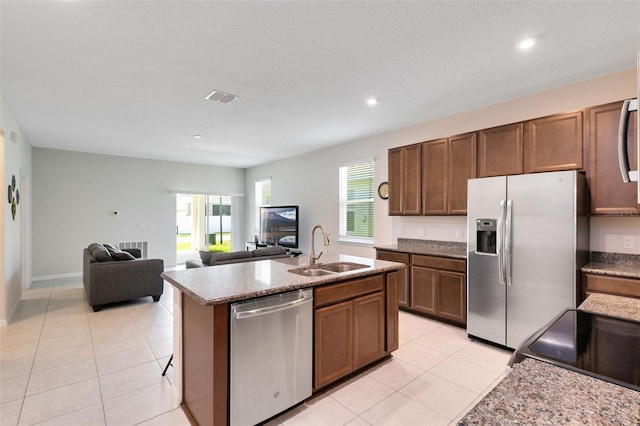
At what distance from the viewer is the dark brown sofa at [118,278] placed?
168 inches

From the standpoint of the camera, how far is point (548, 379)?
0.84m

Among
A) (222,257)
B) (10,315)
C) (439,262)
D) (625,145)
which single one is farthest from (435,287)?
(10,315)

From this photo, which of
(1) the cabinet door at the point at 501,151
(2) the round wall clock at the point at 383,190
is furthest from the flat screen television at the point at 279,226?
(1) the cabinet door at the point at 501,151

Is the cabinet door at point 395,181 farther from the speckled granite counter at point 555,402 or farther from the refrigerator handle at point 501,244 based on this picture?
the speckled granite counter at point 555,402

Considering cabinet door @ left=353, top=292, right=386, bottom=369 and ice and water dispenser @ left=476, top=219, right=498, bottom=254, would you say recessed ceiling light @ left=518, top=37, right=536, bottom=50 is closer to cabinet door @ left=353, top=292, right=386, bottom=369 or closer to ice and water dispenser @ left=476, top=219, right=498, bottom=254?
ice and water dispenser @ left=476, top=219, right=498, bottom=254

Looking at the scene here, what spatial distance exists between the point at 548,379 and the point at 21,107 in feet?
18.5

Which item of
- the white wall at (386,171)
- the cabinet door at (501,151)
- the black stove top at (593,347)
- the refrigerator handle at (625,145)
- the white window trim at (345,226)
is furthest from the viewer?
the white window trim at (345,226)

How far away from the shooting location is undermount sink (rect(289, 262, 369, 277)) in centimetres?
269

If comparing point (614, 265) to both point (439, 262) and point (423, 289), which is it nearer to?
point (439, 262)


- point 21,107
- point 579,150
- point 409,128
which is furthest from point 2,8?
point 579,150

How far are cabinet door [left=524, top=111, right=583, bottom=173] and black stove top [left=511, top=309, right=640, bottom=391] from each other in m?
2.34

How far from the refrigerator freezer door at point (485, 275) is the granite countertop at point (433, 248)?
29 cm

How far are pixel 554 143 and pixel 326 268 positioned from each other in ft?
8.68

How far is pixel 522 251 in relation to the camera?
117 inches
